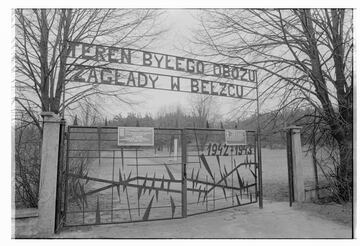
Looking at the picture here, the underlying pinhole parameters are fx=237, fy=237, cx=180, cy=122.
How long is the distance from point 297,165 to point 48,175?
Answer: 5.55m

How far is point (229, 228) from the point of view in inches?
173

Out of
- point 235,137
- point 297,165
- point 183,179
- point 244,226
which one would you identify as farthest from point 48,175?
point 297,165

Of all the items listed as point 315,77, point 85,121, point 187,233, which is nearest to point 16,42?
point 85,121

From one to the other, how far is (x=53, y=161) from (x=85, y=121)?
345 cm

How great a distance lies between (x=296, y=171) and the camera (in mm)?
5934

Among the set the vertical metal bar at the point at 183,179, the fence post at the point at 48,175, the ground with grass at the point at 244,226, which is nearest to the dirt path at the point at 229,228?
the ground with grass at the point at 244,226

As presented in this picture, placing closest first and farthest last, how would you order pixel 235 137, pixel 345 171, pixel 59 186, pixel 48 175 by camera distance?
1. pixel 48 175
2. pixel 59 186
3. pixel 235 137
4. pixel 345 171

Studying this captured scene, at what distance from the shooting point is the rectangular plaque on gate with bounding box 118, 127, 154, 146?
441 cm

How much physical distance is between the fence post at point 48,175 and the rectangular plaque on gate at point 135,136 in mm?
1089

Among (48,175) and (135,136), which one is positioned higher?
(135,136)

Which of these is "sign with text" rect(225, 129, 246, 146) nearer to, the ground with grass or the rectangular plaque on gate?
the ground with grass

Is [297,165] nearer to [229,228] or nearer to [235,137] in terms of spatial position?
[235,137]

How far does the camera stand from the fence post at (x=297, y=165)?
592cm

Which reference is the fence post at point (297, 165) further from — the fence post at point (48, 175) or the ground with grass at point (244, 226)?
the fence post at point (48, 175)
